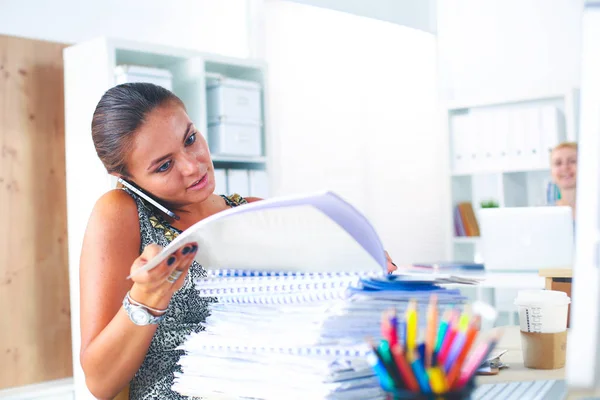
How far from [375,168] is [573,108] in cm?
154

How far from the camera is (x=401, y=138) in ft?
19.9

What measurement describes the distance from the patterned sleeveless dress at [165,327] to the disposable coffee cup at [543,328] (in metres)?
0.51

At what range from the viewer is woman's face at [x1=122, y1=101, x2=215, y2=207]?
1.29 m

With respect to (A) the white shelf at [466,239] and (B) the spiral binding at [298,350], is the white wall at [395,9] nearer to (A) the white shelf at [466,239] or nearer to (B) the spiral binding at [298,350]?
(A) the white shelf at [466,239]

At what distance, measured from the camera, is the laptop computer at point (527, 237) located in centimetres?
394

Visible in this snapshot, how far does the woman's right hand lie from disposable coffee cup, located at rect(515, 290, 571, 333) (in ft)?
1.99

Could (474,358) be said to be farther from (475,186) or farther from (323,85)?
(475,186)

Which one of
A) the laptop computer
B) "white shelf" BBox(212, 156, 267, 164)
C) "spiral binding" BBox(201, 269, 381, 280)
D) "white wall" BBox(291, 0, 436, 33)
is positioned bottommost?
the laptop computer

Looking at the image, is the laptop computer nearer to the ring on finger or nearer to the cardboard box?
the cardboard box

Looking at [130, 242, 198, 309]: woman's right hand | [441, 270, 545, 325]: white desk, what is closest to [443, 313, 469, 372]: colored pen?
[130, 242, 198, 309]: woman's right hand

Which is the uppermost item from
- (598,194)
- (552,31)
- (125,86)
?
(552,31)

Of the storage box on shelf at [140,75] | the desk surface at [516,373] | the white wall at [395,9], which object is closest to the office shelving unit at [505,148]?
the white wall at [395,9]

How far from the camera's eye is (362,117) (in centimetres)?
573

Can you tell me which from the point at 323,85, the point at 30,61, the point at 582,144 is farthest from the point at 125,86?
the point at 323,85
